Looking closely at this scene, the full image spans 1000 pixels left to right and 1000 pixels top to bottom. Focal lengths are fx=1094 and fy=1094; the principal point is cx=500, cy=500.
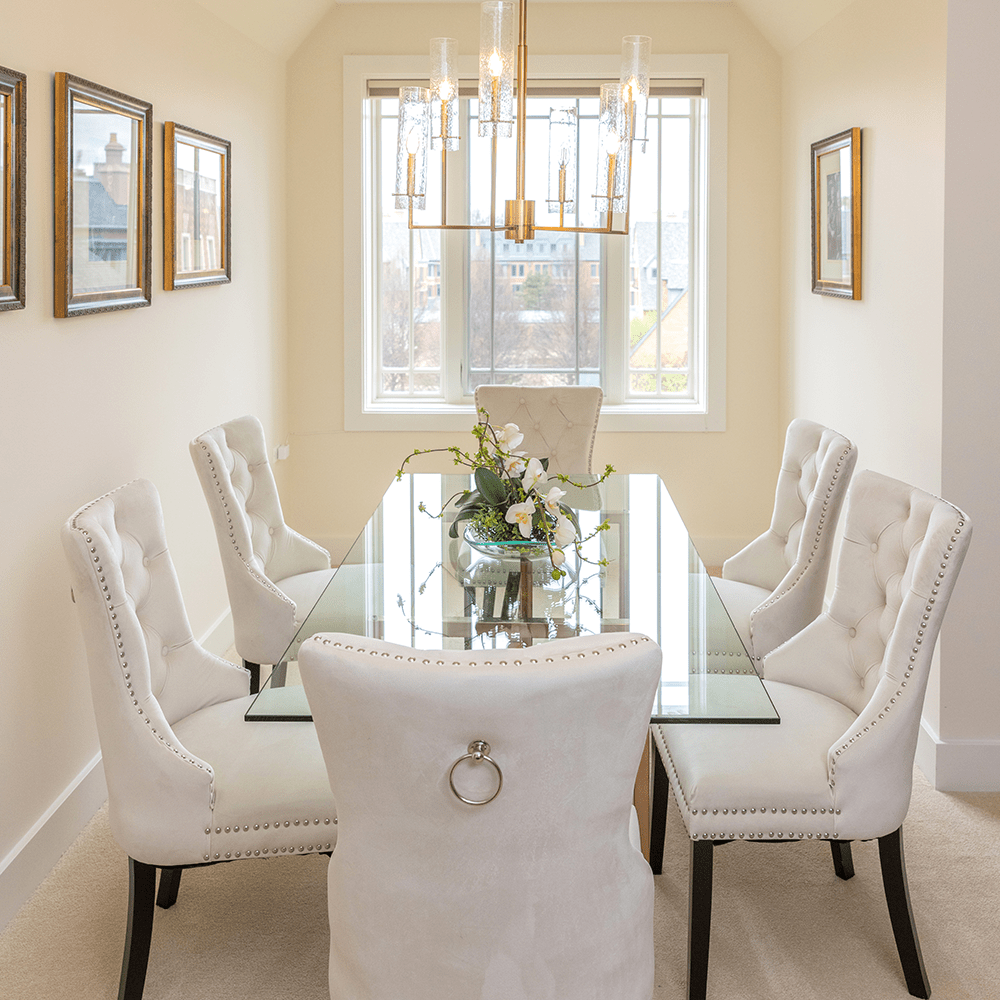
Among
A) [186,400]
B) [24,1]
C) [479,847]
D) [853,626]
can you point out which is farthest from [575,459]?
[479,847]

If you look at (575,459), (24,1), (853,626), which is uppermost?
(24,1)

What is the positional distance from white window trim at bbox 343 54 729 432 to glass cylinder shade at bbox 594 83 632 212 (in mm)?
2890

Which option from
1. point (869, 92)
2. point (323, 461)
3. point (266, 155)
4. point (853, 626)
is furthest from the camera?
point (323, 461)

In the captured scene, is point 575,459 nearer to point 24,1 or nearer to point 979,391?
point 979,391

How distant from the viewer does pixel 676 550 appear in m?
2.76

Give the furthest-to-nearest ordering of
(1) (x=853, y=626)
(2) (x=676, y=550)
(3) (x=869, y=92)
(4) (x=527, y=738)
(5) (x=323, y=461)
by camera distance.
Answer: (5) (x=323, y=461), (3) (x=869, y=92), (2) (x=676, y=550), (1) (x=853, y=626), (4) (x=527, y=738)

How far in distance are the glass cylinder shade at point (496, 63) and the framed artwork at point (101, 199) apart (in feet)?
3.53

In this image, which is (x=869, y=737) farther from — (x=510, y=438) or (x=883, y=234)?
(x=883, y=234)

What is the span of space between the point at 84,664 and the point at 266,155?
2735 millimetres

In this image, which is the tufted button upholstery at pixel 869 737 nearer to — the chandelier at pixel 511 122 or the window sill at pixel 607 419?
the chandelier at pixel 511 122

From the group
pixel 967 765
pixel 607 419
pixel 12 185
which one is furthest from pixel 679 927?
pixel 607 419

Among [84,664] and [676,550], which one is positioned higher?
[676,550]

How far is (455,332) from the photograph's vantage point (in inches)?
215

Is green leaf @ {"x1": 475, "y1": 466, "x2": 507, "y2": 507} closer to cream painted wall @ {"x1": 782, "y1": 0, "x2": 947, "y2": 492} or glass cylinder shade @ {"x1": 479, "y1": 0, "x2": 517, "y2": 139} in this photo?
glass cylinder shade @ {"x1": 479, "y1": 0, "x2": 517, "y2": 139}
